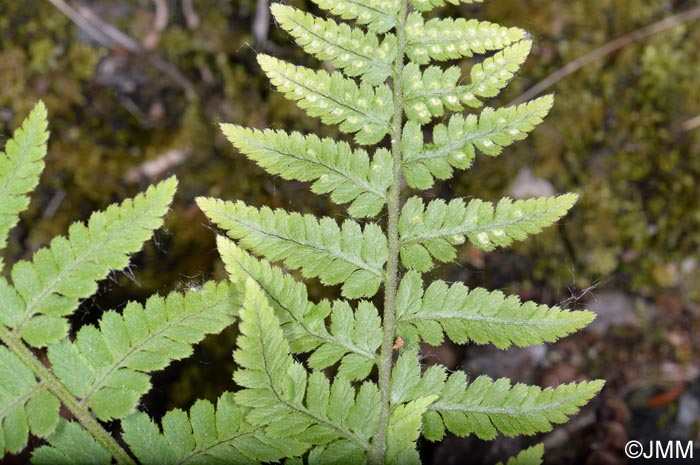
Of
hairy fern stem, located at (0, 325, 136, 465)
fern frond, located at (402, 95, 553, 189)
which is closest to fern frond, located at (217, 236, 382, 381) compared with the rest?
fern frond, located at (402, 95, 553, 189)

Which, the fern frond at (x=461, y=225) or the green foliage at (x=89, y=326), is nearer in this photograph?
the green foliage at (x=89, y=326)

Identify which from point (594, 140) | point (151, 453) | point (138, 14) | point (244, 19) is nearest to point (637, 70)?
point (594, 140)

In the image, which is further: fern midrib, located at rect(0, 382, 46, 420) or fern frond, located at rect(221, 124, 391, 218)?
fern frond, located at rect(221, 124, 391, 218)

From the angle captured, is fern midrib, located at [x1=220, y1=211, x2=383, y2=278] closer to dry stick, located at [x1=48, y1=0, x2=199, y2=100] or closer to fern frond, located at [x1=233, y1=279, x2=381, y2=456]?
fern frond, located at [x1=233, y1=279, x2=381, y2=456]

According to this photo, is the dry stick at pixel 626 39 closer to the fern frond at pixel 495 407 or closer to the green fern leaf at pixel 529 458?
the fern frond at pixel 495 407

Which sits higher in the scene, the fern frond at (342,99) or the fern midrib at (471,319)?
the fern frond at (342,99)

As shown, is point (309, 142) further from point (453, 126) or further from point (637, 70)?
point (637, 70)

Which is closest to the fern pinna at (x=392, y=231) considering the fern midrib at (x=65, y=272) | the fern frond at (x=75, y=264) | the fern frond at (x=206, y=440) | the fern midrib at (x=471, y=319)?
the fern midrib at (x=471, y=319)
